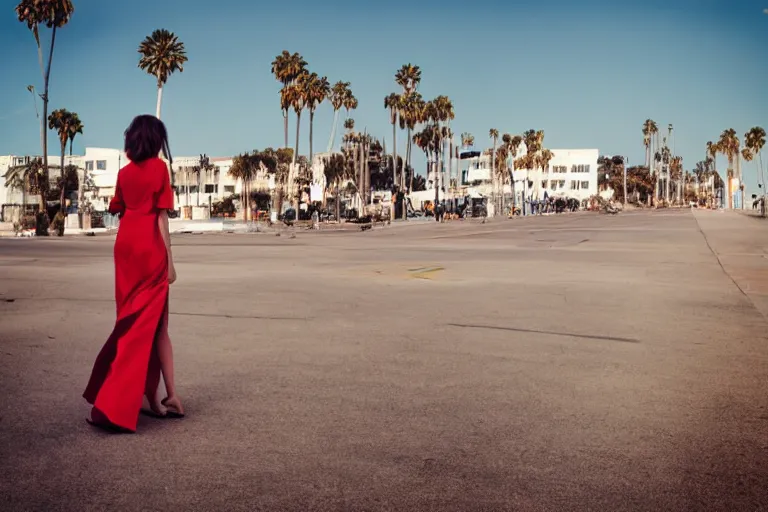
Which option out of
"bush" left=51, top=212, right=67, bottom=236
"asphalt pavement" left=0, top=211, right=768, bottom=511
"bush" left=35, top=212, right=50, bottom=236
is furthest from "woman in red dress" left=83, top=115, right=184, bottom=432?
"bush" left=51, top=212, right=67, bottom=236

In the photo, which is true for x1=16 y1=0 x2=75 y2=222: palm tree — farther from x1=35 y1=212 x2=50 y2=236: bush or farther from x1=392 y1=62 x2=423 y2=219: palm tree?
x1=392 y1=62 x2=423 y2=219: palm tree

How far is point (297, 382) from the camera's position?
718 centimetres

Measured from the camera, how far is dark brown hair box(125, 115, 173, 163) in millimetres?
5512

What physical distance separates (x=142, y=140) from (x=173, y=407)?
1.69 m

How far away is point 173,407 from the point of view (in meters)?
5.91

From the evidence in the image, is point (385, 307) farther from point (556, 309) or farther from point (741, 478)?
point (741, 478)

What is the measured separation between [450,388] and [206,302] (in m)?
7.03

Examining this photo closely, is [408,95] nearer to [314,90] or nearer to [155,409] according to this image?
[314,90]

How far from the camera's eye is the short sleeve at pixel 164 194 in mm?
5477

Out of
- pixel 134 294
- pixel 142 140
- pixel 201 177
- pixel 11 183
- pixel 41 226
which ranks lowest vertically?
pixel 134 294

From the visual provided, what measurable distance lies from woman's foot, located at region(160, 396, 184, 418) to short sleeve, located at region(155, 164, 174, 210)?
→ 124cm

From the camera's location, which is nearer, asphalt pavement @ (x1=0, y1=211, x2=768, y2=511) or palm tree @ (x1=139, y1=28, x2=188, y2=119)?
asphalt pavement @ (x1=0, y1=211, x2=768, y2=511)

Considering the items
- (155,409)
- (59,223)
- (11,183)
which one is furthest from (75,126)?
(155,409)

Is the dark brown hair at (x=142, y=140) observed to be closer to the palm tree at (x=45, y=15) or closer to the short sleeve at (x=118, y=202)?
the short sleeve at (x=118, y=202)
